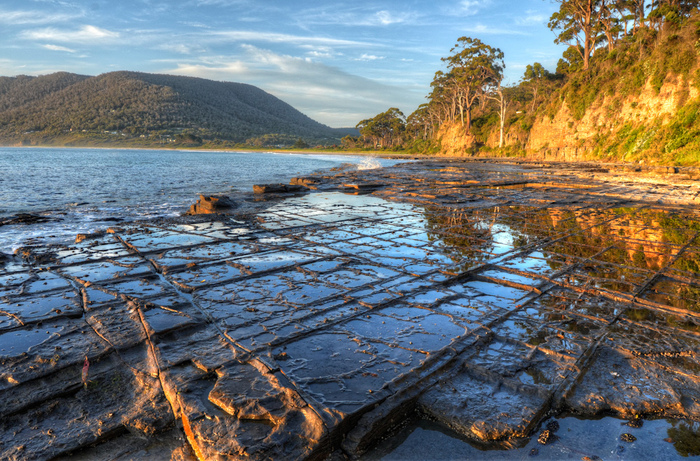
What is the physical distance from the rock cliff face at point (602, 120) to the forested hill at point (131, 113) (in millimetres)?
114871

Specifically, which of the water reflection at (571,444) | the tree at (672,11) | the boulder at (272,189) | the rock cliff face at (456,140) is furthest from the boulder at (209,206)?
the rock cliff face at (456,140)

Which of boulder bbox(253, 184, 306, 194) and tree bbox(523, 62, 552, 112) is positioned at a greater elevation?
tree bbox(523, 62, 552, 112)

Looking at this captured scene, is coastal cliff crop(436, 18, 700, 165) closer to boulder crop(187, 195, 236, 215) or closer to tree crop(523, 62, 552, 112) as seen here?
tree crop(523, 62, 552, 112)

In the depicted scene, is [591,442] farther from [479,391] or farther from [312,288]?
[312,288]

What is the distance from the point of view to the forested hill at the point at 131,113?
138 metres

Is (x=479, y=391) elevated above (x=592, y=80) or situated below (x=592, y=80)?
below

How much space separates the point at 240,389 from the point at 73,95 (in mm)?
206209

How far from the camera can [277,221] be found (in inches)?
369

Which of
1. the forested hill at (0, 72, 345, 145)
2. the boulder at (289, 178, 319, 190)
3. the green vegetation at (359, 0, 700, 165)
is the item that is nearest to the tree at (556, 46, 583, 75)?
the green vegetation at (359, 0, 700, 165)

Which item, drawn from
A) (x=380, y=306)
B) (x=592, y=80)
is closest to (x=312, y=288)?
(x=380, y=306)

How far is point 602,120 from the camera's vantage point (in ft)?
104

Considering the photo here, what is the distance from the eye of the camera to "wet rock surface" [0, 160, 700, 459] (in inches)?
93.4

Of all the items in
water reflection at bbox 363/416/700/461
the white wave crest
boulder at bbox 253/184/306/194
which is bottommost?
water reflection at bbox 363/416/700/461

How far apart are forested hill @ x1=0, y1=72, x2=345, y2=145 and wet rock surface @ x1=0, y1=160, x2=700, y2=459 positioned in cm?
14066
